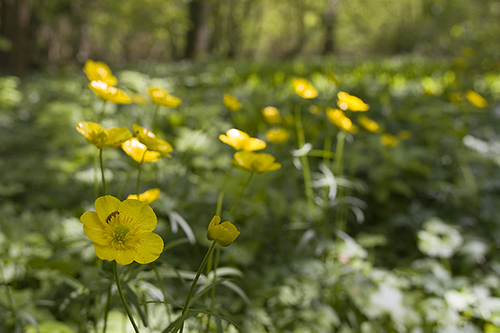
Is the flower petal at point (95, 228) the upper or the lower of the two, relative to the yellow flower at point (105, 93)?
lower

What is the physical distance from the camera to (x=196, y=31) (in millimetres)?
9125

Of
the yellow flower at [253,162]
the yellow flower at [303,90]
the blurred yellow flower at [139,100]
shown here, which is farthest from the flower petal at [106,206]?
the blurred yellow flower at [139,100]

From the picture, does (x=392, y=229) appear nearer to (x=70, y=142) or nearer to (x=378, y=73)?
(x=70, y=142)

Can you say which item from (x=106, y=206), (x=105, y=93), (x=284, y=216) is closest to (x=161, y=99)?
(x=105, y=93)

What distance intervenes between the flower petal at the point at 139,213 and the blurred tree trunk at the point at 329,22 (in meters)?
12.3

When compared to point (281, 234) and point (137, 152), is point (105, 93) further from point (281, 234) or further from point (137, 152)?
point (281, 234)

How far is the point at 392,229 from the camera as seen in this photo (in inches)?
91.4

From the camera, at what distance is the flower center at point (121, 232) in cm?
58

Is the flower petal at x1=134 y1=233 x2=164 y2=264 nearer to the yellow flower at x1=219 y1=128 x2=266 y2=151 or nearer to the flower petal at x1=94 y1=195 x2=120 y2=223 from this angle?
the flower petal at x1=94 y1=195 x2=120 y2=223

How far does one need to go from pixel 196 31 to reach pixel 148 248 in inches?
366

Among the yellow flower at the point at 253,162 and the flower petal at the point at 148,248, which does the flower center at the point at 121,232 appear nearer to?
the flower petal at the point at 148,248

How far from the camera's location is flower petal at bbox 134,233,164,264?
1.90 feet

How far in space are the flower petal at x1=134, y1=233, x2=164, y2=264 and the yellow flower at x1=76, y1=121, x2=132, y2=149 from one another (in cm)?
20

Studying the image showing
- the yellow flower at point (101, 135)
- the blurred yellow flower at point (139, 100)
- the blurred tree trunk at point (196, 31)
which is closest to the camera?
the yellow flower at point (101, 135)
